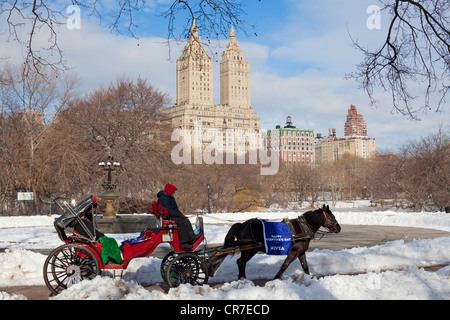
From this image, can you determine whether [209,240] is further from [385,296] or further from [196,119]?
[196,119]

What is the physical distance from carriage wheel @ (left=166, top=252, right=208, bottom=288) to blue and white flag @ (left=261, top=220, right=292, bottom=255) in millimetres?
1330

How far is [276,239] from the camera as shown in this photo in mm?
9094

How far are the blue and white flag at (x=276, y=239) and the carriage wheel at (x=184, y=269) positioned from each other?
133 cm

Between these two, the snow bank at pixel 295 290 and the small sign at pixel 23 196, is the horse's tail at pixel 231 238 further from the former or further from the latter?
the small sign at pixel 23 196

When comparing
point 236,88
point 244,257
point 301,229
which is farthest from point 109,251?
point 236,88

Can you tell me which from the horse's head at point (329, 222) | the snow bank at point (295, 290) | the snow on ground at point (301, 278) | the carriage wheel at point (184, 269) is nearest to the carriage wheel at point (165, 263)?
the carriage wheel at point (184, 269)

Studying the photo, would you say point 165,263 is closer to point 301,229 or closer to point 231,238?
point 231,238

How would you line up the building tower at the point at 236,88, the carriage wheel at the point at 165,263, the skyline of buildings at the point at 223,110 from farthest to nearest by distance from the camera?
1. the building tower at the point at 236,88
2. the skyline of buildings at the point at 223,110
3. the carriage wheel at the point at 165,263

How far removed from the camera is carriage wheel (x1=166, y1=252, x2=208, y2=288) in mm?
8359

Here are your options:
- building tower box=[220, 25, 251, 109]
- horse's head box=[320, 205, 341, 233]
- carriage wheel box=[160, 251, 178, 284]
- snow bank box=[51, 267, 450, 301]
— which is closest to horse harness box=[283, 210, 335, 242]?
horse's head box=[320, 205, 341, 233]

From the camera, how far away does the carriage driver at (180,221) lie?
8727mm
